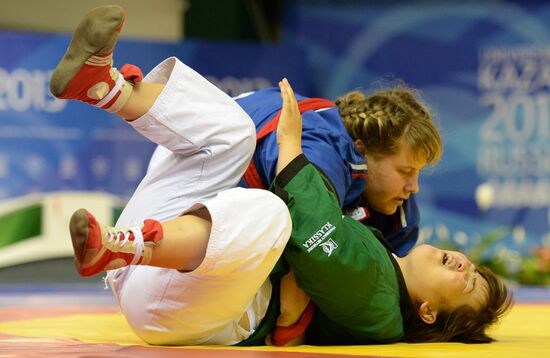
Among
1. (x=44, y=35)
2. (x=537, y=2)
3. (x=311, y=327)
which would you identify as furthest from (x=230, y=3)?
(x=311, y=327)

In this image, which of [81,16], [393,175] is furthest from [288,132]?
[81,16]

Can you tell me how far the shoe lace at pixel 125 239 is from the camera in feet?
6.44

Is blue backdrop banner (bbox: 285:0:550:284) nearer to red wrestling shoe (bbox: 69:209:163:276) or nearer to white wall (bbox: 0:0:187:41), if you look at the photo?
white wall (bbox: 0:0:187:41)

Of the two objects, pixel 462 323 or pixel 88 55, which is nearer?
pixel 88 55

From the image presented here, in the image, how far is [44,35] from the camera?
21.5 ft

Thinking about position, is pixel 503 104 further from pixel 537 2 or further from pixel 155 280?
pixel 155 280

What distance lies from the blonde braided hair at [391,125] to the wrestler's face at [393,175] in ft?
0.06

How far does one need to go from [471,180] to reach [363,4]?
66.1 inches

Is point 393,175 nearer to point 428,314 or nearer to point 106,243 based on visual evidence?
point 428,314

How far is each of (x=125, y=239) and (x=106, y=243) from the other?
53 mm

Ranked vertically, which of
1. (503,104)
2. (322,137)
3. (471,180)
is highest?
(322,137)

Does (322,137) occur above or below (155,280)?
above

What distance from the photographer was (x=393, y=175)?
3027 mm

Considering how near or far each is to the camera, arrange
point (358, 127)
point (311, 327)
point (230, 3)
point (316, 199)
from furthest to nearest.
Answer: point (230, 3)
point (358, 127)
point (311, 327)
point (316, 199)
